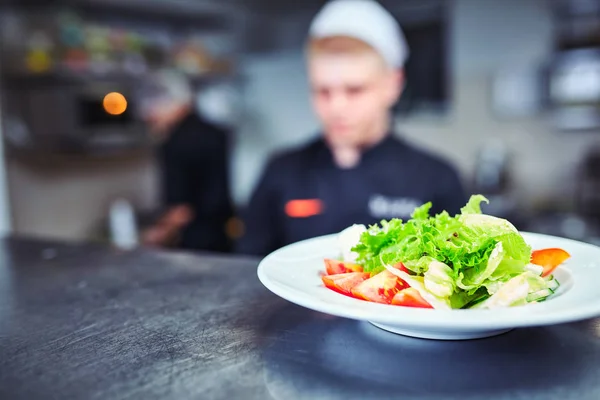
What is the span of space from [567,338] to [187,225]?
234 cm

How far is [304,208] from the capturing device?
1.75 meters

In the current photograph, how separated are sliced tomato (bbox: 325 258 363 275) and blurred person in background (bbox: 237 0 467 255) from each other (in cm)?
92

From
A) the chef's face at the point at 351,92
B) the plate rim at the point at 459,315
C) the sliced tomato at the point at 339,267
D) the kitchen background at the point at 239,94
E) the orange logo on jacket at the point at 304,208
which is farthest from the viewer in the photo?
the kitchen background at the point at 239,94

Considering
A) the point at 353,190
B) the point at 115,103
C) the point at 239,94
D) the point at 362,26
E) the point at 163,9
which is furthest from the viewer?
the point at 239,94

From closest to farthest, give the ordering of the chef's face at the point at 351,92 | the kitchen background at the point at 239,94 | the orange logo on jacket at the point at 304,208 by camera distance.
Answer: the chef's face at the point at 351,92 < the orange logo on jacket at the point at 304,208 < the kitchen background at the point at 239,94

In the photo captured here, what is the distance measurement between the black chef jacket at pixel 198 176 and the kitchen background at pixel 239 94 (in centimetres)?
41

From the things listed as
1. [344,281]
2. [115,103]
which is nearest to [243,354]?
[344,281]

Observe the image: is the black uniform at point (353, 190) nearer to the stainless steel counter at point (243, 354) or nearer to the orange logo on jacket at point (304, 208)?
the orange logo on jacket at point (304, 208)

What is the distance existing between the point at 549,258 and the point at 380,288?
0.25 metres

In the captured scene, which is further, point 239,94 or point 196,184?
point 239,94

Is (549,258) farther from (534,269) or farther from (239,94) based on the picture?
(239,94)

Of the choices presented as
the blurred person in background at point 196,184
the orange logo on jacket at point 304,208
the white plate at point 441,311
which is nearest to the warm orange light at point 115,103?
the blurred person in background at point 196,184

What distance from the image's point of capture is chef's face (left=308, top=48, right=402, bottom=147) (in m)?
1.60

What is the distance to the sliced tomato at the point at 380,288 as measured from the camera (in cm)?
63
